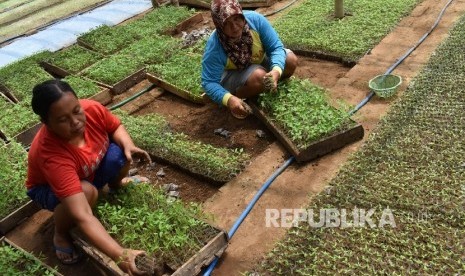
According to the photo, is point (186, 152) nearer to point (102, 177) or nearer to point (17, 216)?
point (102, 177)

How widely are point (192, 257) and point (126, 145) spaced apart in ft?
3.14

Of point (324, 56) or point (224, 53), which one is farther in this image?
point (324, 56)

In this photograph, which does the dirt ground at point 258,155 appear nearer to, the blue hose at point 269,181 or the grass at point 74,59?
the blue hose at point 269,181

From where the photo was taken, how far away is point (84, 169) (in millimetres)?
3094

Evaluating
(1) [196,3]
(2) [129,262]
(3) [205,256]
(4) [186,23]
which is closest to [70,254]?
(2) [129,262]

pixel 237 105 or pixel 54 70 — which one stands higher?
pixel 237 105

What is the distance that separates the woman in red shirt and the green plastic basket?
2449mm

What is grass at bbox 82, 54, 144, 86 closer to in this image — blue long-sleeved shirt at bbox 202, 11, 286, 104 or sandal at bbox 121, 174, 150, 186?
blue long-sleeved shirt at bbox 202, 11, 286, 104

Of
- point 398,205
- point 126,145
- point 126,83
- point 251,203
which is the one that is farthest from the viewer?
point 126,83

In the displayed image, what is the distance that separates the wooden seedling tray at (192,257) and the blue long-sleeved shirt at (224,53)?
155cm

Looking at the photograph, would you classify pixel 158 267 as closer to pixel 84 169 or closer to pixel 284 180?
pixel 84 169

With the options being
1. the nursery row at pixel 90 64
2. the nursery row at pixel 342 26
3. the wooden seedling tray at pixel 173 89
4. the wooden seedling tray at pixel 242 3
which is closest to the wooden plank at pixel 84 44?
the nursery row at pixel 90 64

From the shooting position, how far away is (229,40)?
13.5 feet

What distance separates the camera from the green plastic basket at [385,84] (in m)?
4.39
